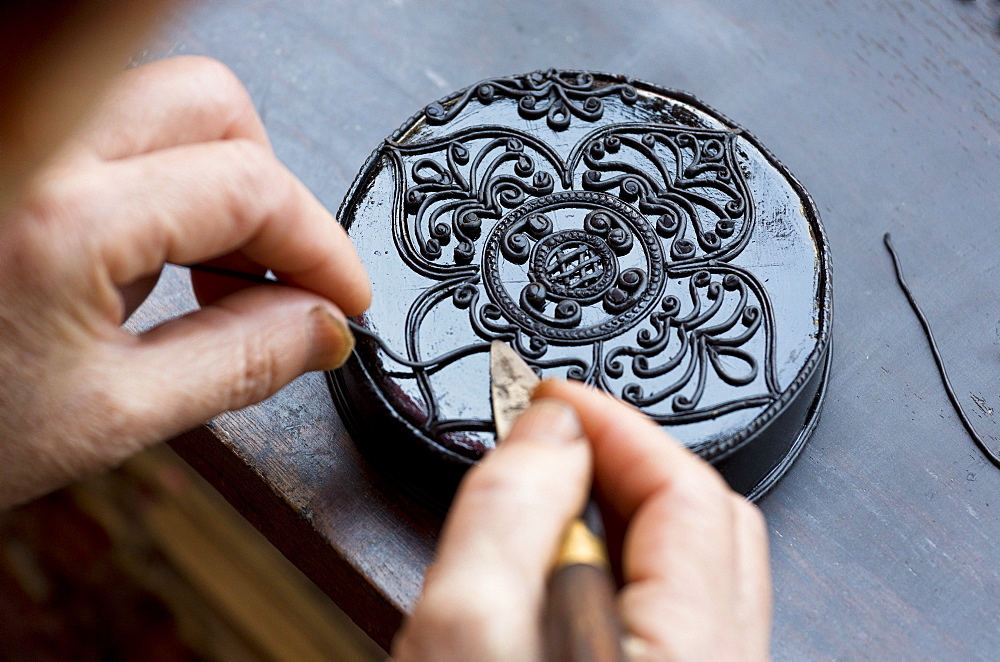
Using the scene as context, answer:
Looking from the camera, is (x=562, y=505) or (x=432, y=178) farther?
(x=432, y=178)

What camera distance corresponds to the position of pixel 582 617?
557 millimetres

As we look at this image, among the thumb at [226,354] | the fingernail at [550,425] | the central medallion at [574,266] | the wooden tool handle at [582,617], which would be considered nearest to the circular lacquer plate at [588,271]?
the central medallion at [574,266]

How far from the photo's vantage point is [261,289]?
88cm

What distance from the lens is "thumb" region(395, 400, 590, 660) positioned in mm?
581

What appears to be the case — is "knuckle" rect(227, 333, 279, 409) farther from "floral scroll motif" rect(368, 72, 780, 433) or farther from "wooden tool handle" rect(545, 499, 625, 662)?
"wooden tool handle" rect(545, 499, 625, 662)

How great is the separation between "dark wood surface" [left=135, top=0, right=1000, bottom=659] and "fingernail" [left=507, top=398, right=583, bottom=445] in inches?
13.5

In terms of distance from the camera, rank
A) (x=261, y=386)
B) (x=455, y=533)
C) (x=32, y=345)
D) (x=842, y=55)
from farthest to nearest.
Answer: (x=842, y=55) < (x=261, y=386) < (x=32, y=345) < (x=455, y=533)

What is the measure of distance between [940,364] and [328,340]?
0.81 metres

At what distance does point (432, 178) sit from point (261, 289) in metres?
0.32

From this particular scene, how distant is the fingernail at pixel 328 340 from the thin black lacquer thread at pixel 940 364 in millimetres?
782

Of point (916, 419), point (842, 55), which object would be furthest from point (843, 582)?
point (842, 55)

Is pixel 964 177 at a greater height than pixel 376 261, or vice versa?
pixel 964 177

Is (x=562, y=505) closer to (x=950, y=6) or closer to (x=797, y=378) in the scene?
(x=797, y=378)

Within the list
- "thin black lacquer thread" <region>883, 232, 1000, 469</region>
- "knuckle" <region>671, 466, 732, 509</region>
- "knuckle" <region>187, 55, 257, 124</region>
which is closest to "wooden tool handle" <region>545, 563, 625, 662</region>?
"knuckle" <region>671, 466, 732, 509</region>
